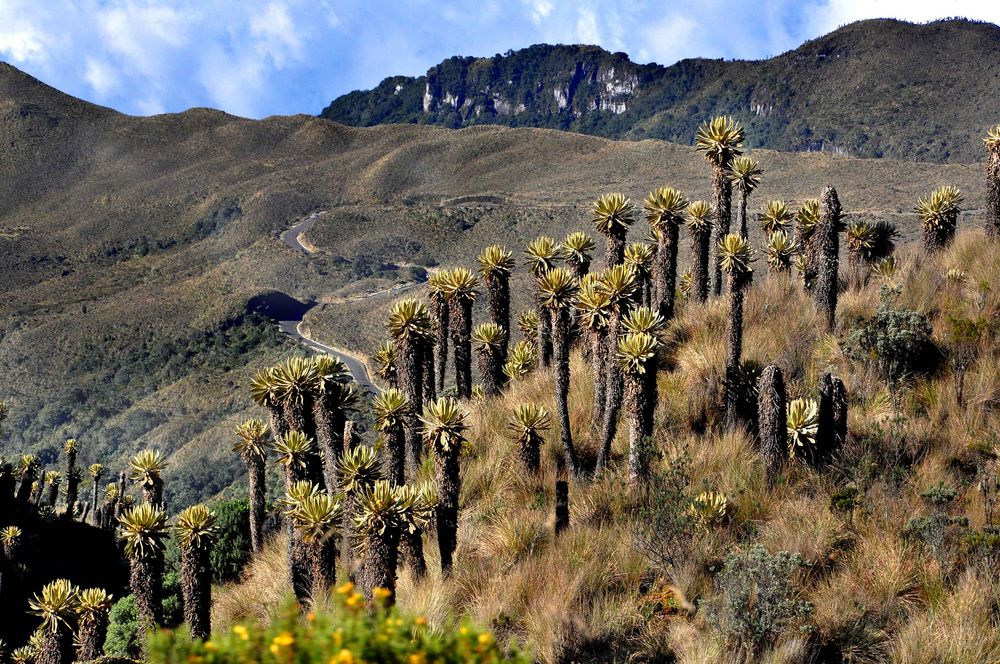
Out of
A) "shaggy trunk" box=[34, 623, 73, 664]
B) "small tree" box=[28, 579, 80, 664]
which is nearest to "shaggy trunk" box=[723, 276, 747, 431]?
"small tree" box=[28, 579, 80, 664]

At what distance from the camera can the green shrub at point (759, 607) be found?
24.0 ft

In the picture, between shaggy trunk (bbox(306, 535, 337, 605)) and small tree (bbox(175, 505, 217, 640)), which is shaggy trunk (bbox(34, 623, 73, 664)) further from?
shaggy trunk (bbox(306, 535, 337, 605))

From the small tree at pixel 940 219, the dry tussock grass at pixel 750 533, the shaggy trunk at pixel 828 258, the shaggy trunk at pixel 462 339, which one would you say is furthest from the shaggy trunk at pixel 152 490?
the small tree at pixel 940 219

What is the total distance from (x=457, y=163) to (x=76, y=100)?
6461cm

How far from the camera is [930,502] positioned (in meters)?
9.20

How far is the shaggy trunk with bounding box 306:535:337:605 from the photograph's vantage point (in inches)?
385

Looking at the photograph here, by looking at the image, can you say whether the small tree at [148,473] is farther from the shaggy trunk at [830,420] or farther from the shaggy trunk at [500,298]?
the shaggy trunk at [830,420]

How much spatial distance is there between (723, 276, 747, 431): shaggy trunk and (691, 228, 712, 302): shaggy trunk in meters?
2.34

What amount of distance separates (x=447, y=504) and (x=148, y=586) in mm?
4949

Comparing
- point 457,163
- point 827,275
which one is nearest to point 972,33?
point 457,163

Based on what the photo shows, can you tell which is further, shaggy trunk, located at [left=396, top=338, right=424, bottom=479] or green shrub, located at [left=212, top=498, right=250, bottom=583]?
green shrub, located at [left=212, top=498, right=250, bottom=583]

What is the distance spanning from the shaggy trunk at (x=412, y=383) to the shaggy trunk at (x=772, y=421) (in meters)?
5.12

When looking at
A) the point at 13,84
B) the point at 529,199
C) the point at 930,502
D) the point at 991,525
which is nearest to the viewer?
the point at 991,525

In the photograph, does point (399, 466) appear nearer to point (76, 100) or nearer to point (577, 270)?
point (577, 270)
